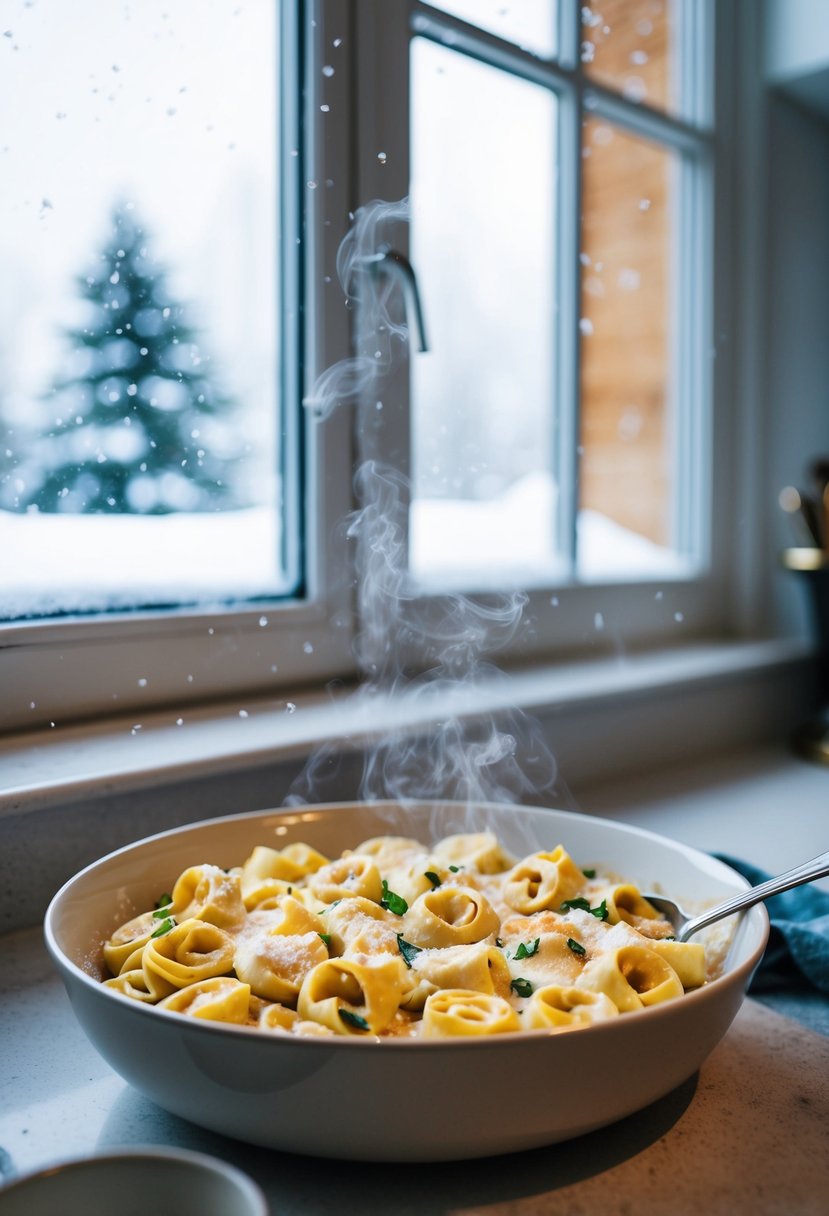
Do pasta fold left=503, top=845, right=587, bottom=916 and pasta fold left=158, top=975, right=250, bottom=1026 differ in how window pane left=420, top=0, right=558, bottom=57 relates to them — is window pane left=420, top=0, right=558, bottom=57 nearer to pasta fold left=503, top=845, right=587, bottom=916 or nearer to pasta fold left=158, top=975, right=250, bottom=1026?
pasta fold left=503, top=845, right=587, bottom=916

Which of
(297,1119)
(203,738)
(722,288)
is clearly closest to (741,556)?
(722,288)

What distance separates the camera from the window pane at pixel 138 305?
105 centimetres

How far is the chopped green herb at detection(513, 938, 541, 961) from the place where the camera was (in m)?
0.67

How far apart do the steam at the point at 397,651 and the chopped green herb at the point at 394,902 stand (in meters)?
0.37

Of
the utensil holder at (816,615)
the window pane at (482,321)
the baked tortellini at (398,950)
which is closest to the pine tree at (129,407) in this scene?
the window pane at (482,321)

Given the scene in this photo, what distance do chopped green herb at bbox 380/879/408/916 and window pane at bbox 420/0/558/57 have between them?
129 centimetres

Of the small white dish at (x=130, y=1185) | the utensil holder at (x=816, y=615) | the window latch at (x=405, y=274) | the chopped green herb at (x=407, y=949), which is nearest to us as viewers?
the small white dish at (x=130, y=1185)

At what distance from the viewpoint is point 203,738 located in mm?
1086

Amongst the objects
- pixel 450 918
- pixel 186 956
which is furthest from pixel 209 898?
pixel 450 918

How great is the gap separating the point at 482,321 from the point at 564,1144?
4.31ft

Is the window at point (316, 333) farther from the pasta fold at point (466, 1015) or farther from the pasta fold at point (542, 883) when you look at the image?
the pasta fold at point (466, 1015)

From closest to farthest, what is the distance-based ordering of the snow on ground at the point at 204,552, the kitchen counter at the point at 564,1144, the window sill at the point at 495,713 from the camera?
the kitchen counter at the point at 564,1144
the window sill at the point at 495,713
the snow on ground at the point at 204,552

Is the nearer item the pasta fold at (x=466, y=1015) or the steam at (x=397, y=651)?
the pasta fold at (x=466, y=1015)

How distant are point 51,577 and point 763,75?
184cm
